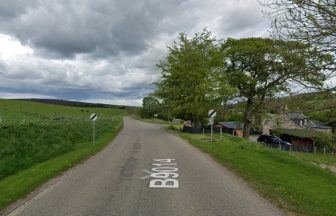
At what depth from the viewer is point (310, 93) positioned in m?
10.6

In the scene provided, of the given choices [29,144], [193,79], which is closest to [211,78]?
[193,79]

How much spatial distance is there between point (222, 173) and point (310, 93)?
177 inches

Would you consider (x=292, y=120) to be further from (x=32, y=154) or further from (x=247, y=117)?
(x=247, y=117)

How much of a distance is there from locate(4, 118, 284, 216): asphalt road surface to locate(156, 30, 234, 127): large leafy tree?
96.1 feet

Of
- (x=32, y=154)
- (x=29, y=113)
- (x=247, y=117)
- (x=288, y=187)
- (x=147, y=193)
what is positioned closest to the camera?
(x=147, y=193)

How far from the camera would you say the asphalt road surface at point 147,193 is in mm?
8305

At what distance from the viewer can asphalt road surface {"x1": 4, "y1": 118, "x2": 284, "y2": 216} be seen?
8.30 metres

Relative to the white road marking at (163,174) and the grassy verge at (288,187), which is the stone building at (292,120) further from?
→ the white road marking at (163,174)

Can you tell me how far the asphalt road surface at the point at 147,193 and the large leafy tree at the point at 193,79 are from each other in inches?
1153

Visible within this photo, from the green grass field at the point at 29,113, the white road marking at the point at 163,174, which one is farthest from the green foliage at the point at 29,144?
the white road marking at the point at 163,174

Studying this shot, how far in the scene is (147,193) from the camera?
1004 centimetres

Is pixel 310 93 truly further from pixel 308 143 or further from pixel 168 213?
pixel 308 143

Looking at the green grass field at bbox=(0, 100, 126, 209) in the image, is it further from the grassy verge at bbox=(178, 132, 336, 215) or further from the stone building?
the stone building

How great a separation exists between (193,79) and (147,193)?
36.9 metres
